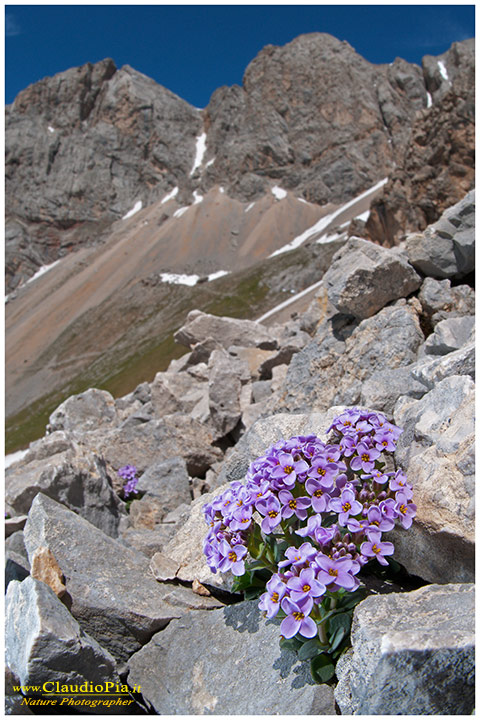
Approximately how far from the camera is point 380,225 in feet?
213

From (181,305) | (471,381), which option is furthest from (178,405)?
(181,305)

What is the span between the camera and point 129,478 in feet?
33.4

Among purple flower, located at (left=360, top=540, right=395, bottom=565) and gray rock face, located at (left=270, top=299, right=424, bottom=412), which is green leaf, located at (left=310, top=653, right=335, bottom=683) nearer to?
purple flower, located at (left=360, top=540, right=395, bottom=565)

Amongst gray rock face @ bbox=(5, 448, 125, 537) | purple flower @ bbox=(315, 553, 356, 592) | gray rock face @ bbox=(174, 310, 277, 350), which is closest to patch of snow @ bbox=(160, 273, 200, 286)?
gray rock face @ bbox=(174, 310, 277, 350)

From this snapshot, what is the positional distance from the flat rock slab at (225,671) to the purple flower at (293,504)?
1075mm

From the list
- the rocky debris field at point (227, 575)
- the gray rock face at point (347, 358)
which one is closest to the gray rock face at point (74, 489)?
the rocky debris field at point (227, 575)

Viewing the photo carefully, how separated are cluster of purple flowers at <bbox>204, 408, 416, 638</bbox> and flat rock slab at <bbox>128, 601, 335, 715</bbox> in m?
0.53

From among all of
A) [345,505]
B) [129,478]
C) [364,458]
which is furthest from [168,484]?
[345,505]

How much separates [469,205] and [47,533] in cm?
936

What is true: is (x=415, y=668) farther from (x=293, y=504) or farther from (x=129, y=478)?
(x=129, y=478)

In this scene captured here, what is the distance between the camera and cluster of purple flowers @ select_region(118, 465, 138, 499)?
9.85 metres

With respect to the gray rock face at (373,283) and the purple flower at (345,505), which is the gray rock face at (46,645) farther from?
the gray rock face at (373,283)

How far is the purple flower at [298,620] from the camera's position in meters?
3.33

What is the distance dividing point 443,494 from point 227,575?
2.29 metres
